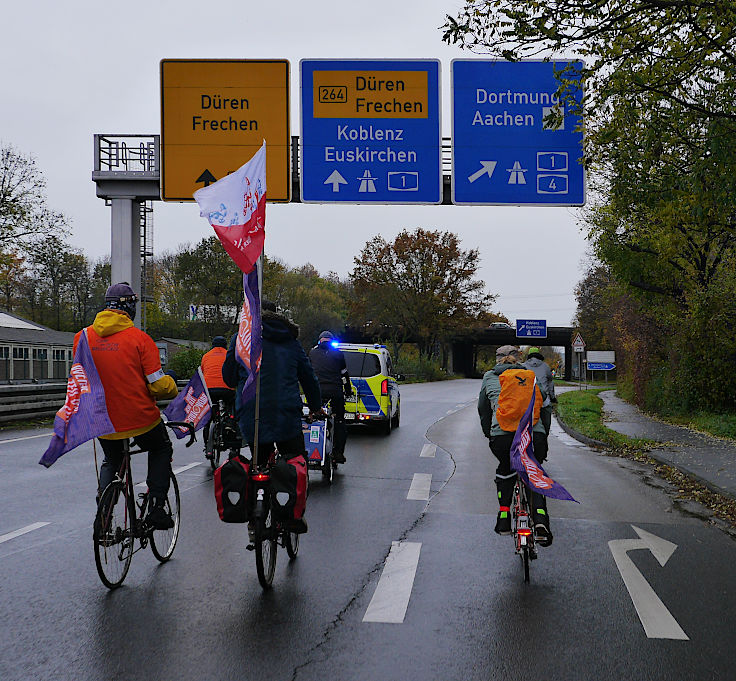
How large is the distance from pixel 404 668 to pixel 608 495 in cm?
645

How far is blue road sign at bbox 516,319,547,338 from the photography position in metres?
51.8

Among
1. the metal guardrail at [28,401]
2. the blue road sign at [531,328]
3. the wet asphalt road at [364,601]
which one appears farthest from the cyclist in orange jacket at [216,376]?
the blue road sign at [531,328]

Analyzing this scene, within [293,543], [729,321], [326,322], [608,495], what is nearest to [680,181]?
[608,495]

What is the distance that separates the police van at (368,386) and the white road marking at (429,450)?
5.69ft

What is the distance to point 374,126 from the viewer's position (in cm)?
1467

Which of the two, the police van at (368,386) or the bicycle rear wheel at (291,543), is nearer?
the bicycle rear wheel at (291,543)

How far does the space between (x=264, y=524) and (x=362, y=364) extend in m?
11.9

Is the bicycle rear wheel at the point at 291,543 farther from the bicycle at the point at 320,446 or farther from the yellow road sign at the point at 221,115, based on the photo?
the yellow road sign at the point at 221,115

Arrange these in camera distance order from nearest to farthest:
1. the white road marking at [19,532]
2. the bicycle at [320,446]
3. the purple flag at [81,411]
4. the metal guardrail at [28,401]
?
the purple flag at [81,411]
the white road marking at [19,532]
the bicycle at [320,446]
the metal guardrail at [28,401]

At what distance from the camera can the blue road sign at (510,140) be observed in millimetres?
14430

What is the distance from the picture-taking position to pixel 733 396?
2084 centimetres

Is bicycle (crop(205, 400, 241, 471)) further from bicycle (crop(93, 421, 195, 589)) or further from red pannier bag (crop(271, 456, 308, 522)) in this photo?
red pannier bag (crop(271, 456, 308, 522))

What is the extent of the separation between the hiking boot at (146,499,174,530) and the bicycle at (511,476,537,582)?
247cm

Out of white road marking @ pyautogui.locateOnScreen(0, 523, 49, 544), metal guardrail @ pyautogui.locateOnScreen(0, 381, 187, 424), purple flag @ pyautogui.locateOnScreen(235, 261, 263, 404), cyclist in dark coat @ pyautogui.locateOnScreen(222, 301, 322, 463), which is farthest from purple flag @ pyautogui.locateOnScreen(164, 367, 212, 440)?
metal guardrail @ pyautogui.locateOnScreen(0, 381, 187, 424)
